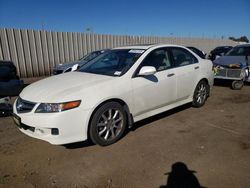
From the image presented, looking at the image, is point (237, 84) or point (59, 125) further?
point (237, 84)

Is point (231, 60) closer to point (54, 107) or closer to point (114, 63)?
point (114, 63)

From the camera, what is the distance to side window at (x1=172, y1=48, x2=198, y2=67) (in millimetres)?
4727

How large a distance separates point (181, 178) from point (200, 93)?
319 cm

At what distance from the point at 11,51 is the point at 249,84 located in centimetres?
1113

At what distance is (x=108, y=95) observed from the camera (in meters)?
3.40

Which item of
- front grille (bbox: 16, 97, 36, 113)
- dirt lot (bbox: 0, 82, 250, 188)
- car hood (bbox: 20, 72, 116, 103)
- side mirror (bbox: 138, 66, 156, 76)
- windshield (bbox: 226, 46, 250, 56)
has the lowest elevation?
dirt lot (bbox: 0, 82, 250, 188)

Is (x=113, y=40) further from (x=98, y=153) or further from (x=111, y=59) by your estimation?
(x=98, y=153)

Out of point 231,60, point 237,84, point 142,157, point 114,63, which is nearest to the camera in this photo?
point 142,157

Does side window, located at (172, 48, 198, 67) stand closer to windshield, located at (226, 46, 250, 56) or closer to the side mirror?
the side mirror

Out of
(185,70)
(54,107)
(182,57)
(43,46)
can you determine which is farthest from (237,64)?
(43,46)

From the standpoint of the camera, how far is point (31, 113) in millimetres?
3141

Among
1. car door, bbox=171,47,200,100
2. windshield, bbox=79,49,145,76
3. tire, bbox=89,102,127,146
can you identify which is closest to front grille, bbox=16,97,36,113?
tire, bbox=89,102,127,146

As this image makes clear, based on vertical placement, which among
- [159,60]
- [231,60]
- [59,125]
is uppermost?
[159,60]

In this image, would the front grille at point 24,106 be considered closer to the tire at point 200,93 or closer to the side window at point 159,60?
the side window at point 159,60
